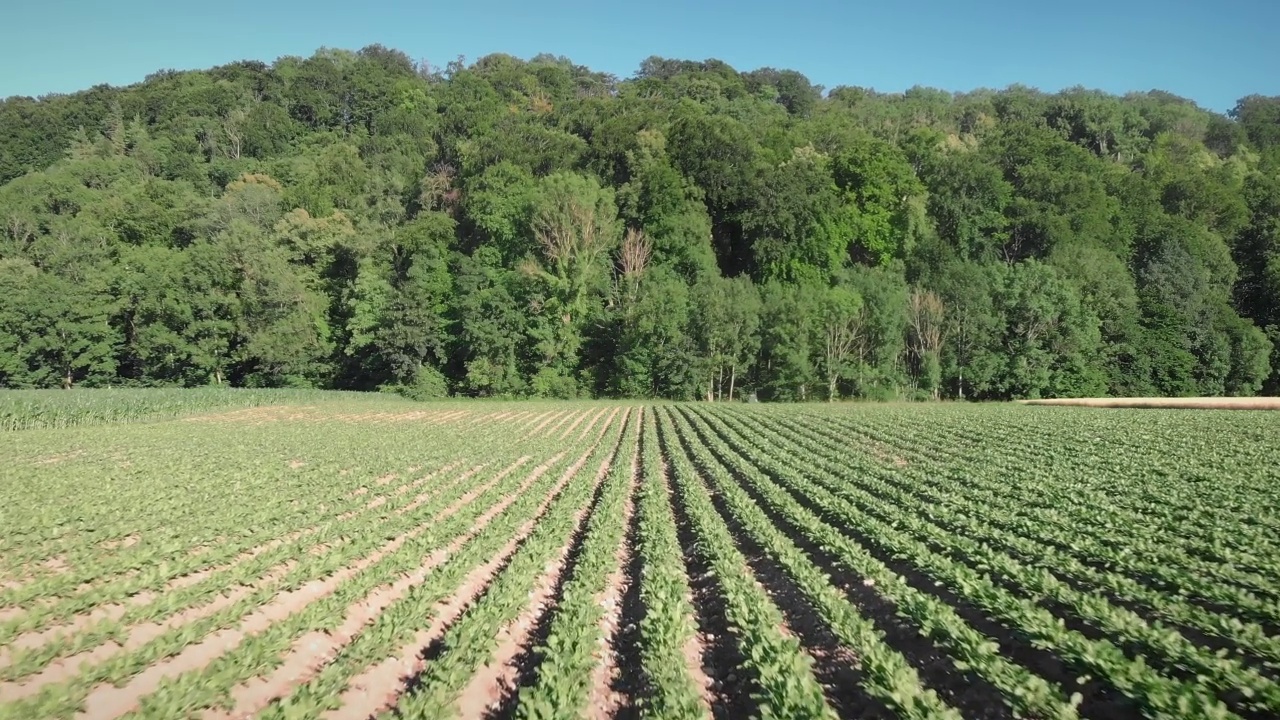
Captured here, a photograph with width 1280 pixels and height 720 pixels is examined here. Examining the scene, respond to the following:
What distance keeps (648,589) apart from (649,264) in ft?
179

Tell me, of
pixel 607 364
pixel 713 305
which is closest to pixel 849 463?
pixel 713 305

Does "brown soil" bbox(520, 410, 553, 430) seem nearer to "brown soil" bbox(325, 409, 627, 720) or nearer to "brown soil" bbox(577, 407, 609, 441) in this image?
"brown soil" bbox(577, 407, 609, 441)

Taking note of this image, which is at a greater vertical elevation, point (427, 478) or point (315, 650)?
point (427, 478)

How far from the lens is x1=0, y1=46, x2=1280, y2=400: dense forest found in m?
57.1

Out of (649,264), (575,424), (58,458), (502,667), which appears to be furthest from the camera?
(649,264)

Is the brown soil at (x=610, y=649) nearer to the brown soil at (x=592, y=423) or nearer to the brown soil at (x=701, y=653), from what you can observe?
the brown soil at (x=701, y=653)

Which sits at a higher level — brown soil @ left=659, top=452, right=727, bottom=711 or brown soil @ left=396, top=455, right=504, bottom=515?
brown soil @ left=396, top=455, right=504, bottom=515

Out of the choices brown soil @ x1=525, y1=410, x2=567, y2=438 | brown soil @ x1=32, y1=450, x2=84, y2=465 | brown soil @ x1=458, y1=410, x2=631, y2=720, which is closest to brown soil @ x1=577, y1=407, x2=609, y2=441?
brown soil @ x1=525, y1=410, x2=567, y2=438

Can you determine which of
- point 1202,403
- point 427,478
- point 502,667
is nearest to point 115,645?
point 502,667

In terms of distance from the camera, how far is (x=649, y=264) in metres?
62.1

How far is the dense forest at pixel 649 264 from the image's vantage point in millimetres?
57125

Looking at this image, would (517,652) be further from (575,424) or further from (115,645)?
(575,424)

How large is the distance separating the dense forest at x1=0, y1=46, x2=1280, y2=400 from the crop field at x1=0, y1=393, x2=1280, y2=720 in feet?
130

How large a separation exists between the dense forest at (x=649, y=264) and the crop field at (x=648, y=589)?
39481mm
